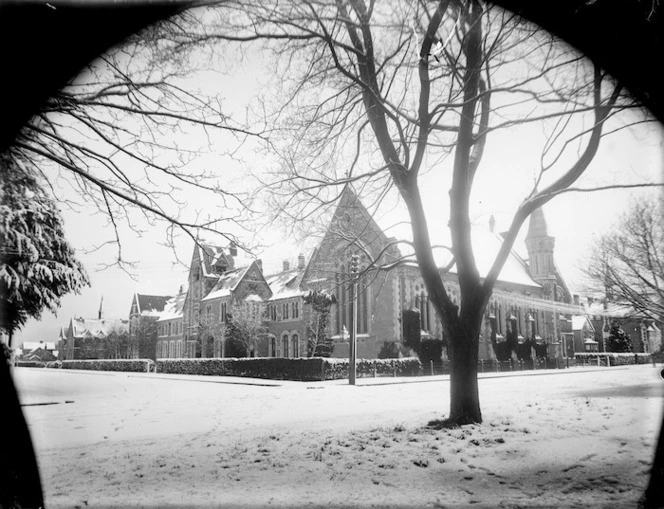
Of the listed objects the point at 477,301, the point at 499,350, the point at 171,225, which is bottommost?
the point at 499,350

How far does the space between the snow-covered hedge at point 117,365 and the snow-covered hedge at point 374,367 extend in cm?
2423

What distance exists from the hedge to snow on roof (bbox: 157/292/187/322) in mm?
25607

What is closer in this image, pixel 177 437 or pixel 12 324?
pixel 12 324

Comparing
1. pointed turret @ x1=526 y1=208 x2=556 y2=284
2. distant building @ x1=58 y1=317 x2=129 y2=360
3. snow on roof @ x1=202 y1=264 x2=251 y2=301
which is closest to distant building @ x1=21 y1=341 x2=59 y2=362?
distant building @ x1=58 y1=317 x2=129 y2=360

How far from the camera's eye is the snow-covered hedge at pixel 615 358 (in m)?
48.2

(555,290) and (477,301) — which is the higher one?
(555,290)

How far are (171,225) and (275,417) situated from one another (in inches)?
→ 254

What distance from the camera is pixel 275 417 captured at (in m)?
11.0

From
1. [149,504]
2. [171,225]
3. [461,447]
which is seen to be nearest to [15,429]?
[149,504]

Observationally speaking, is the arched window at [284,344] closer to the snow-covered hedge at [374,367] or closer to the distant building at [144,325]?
the snow-covered hedge at [374,367]

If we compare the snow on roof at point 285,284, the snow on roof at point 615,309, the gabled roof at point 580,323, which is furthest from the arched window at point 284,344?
the gabled roof at point 580,323

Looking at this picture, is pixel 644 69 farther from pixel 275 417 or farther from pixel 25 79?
pixel 275 417

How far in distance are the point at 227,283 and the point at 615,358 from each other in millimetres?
41514

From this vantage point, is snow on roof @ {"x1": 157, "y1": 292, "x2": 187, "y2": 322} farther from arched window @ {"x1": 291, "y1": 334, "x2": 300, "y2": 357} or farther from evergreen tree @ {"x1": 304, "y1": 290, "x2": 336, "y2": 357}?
evergreen tree @ {"x1": 304, "y1": 290, "x2": 336, "y2": 357}
